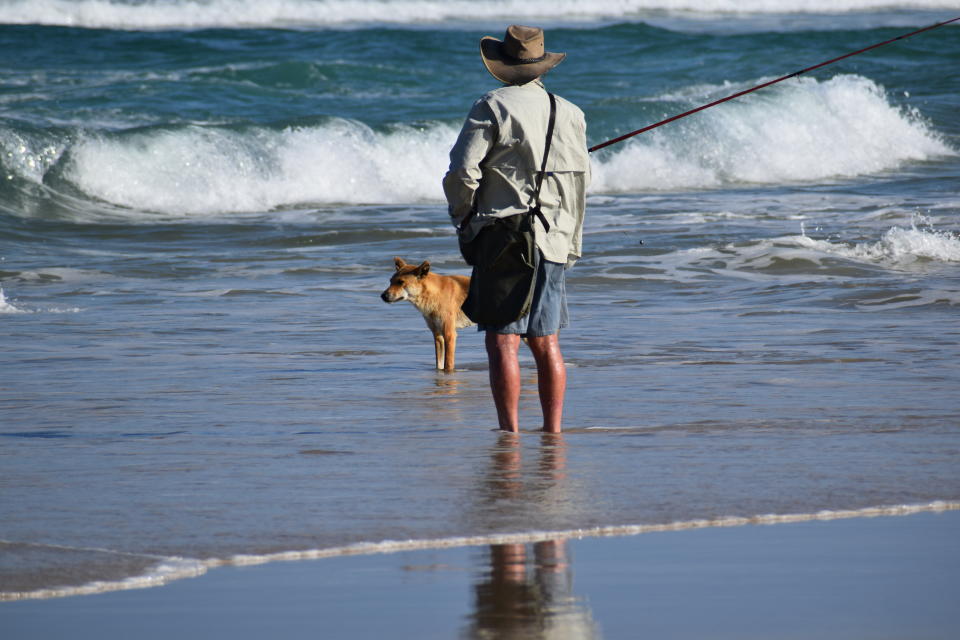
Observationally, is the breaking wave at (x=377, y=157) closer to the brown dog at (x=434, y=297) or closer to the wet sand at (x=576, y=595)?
the brown dog at (x=434, y=297)

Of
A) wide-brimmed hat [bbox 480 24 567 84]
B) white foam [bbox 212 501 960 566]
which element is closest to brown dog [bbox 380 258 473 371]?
wide-brimmed hat [bbox 480 24 567 84]

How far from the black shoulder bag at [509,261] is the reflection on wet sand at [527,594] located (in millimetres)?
1014

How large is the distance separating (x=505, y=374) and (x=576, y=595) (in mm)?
2308

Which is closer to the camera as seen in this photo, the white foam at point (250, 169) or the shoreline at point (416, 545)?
the shoreline at point (416, 545)

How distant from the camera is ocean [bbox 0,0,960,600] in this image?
524cm

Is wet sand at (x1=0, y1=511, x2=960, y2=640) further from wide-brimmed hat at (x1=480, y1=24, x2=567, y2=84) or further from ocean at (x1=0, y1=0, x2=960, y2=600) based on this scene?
wide-brimmed hat at (x1=480, y1=24, x2=567, y2=84)

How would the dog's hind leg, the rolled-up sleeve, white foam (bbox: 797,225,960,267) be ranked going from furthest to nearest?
white foam (bbox: 797,225,960,267) < the dog's hind leg < the rolled-up sleeve

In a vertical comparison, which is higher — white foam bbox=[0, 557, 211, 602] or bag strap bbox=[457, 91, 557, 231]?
bag strap bbox=[457, 91, 557, 231]

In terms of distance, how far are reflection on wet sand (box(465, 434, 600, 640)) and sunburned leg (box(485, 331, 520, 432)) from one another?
3.60 feet

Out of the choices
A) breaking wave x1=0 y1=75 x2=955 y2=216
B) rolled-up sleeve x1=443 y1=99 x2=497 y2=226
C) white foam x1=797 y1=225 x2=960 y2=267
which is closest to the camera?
rolled-up sleeve x1=443 y1=99 x2=497 y2=226

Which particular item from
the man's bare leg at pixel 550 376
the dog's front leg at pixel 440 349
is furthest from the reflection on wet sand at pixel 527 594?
the dog's front leg at pixel 440 349

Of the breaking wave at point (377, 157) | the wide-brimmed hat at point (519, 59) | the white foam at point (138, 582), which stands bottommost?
the white foam at point (138, 582)

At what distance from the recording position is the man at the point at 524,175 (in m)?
6.04

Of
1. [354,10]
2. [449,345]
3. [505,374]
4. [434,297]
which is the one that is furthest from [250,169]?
[354,10]
